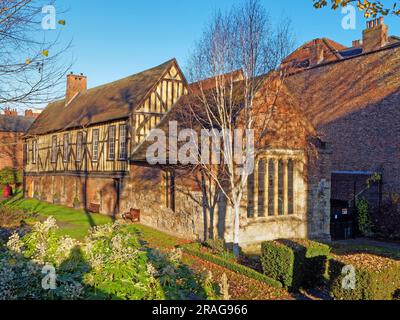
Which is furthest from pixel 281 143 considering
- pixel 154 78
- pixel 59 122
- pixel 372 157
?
pixel 59 122

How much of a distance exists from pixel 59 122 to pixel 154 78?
38.8ft

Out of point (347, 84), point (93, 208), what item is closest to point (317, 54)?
point (347, 84)

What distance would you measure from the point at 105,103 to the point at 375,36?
18349 millimetres

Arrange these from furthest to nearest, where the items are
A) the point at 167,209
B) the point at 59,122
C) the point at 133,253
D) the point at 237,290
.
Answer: the point at 59,122 < the point at 167,209 < the point at 237,290 < the point at 133,253

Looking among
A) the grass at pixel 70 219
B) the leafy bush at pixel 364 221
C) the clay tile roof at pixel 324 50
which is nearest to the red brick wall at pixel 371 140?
the leafy bush at pixel 364 221

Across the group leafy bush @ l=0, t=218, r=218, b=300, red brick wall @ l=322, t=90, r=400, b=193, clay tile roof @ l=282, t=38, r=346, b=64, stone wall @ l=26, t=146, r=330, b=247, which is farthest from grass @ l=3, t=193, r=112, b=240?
clay tile roof @ l=282, t=38, r=346, b=64

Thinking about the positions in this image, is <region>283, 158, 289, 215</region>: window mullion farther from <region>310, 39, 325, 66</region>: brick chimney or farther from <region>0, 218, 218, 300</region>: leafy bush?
<region>310, 39, 325, 66</region>: brick chimney

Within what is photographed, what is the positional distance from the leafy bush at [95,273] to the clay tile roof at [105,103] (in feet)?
52.6

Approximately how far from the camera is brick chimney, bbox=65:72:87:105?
1316 inches

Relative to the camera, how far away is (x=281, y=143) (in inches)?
656

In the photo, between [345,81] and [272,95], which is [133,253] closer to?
[272,95]

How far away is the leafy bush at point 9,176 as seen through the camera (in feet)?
139

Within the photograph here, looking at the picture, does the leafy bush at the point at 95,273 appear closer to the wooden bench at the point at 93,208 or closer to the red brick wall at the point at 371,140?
the red brick wall at the point at 371,140

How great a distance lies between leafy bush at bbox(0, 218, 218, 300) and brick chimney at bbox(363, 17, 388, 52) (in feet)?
70.1
